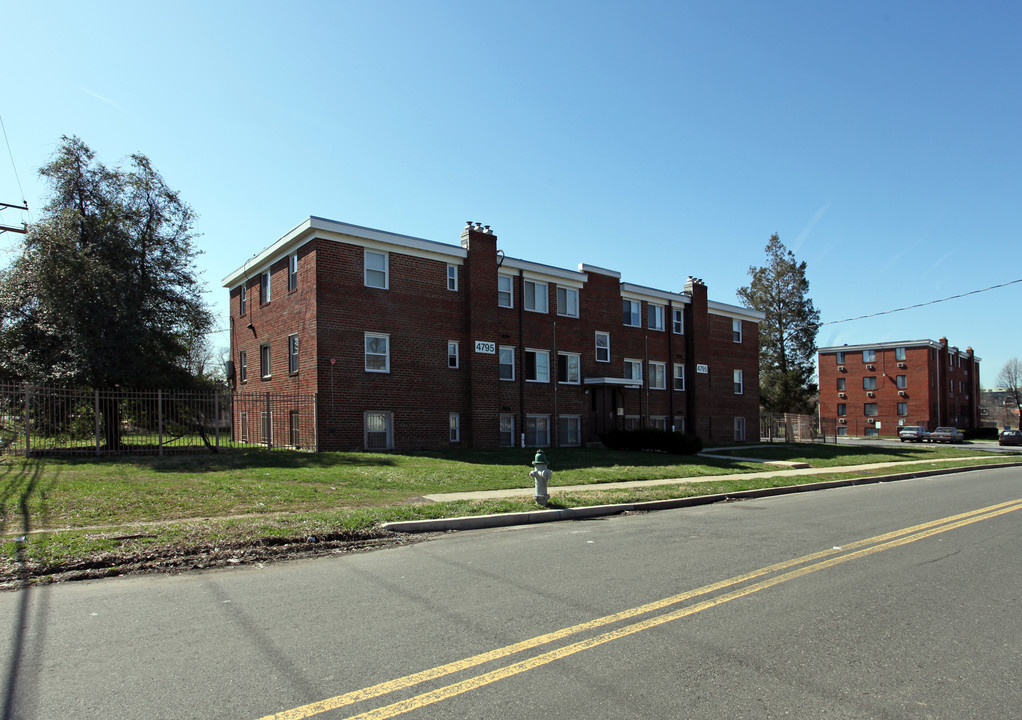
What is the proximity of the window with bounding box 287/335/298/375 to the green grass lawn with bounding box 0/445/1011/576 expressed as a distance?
184 inches

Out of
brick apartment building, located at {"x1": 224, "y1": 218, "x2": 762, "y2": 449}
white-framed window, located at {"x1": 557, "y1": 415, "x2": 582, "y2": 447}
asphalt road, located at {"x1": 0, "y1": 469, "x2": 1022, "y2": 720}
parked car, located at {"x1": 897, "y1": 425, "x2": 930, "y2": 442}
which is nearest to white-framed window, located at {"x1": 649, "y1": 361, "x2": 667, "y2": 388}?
brick apartment building, located at {"x1": 224, "y1": 218, "x2": 762, "y2": 449}

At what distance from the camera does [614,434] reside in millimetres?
27656

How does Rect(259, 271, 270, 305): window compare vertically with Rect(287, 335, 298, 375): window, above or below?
above

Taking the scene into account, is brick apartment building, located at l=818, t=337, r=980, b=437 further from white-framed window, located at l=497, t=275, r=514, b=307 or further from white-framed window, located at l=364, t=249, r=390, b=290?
white-framed window, located at l=364, t=249, r=390, b=290

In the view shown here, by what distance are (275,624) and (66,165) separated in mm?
20560

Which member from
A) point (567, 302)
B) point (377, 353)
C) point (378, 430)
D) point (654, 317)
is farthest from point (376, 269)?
point (654, 317)

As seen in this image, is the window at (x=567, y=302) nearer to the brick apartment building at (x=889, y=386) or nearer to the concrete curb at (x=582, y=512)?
the concrete curb at (x=582, y=512)

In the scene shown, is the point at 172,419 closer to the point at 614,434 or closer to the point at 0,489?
the point at 0,489

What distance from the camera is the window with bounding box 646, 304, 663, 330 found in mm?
32438

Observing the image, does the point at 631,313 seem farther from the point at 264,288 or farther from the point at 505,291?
the point at 264,288

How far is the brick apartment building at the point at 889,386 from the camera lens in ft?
213

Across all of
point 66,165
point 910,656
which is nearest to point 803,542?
point 910,656

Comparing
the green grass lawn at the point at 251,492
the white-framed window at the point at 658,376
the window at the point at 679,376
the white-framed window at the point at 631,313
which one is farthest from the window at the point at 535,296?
the window at the point at 679,376

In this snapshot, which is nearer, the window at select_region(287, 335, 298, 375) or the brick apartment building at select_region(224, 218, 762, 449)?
the brick apartment building at select_region(224, 218, 762, 449)
